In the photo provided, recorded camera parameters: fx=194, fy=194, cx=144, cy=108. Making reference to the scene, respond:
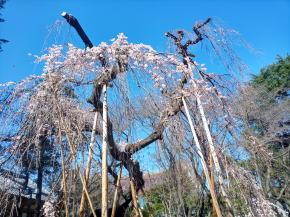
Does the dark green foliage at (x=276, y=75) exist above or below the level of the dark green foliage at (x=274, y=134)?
above

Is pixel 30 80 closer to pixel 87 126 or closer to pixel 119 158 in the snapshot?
pixel 87 126

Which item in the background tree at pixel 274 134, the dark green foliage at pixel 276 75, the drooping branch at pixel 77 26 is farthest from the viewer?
the dark green foliage at pixel 276 75

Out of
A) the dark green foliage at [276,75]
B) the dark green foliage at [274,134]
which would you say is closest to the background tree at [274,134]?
the dark green foliage at [274,134]

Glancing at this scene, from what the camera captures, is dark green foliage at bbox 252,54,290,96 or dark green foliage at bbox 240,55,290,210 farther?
dark green foliage at bbox 252,54,290,96

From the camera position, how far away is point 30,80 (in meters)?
1.97

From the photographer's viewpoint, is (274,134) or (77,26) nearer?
(77,26)

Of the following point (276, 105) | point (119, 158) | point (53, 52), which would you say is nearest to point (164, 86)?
point (119, 158)

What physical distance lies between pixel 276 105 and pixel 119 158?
827 centimetres

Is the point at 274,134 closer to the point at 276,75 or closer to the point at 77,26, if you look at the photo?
the point at 276,75

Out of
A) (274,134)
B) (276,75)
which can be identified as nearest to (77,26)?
(274,134)

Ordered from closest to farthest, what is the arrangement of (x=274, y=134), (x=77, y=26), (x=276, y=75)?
(x=77, y=26), (x=274, y=134), (x=276, y=75)

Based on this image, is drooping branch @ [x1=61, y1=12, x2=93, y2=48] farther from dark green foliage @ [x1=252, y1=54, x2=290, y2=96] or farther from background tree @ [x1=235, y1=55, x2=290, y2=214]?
dark green foliage @ [x1=252, y1=54, x2=290, y2=96]

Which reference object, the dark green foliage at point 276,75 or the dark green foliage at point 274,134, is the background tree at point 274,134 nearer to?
the dark green foliage at point 274,134

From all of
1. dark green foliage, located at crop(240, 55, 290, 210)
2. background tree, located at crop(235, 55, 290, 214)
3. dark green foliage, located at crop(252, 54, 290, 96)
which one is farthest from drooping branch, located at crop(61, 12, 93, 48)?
dark green foliage, located at crop(252, 54, 290, 96)
